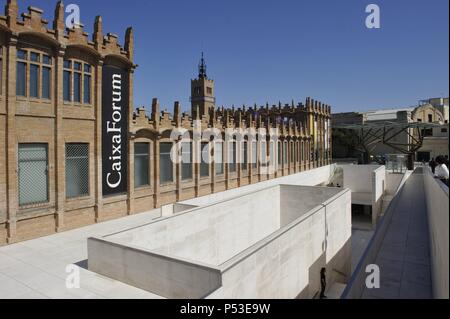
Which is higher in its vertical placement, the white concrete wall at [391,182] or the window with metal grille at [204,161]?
the window with metal grille at [204,161]

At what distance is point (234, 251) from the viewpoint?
17.8 meters

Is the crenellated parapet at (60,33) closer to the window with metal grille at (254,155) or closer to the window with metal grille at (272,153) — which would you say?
the window with metal grille at (254,155)

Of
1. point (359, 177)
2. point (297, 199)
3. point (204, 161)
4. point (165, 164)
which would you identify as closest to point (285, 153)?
point (359, 177)

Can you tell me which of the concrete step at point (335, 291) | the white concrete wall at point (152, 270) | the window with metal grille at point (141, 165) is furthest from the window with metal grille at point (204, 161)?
the white concrete wall at point (152, 270)

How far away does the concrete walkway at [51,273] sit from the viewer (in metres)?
8.70

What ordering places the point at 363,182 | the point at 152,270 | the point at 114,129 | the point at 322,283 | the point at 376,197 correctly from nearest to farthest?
the point at 152,270 < the point at 322,283 < the point at 114,129 < the point at 376,197 < the point at 363,182

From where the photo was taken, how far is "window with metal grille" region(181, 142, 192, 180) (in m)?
21.6

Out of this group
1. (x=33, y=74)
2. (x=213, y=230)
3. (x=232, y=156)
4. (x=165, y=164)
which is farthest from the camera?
(x=232, y=156)

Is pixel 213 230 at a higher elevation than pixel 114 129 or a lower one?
lower

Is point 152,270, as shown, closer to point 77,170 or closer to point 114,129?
point 77,170

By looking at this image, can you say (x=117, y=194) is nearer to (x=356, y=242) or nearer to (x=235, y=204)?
(x=235, y=204)

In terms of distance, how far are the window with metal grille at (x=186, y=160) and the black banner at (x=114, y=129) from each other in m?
4.83

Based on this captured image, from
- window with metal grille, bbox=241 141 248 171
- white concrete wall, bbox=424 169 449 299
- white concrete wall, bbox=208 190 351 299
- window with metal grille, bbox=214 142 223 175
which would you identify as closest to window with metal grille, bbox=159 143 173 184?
window with metal grille, bbox=214 142 223 175

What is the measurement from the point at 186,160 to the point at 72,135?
27.5 ft
